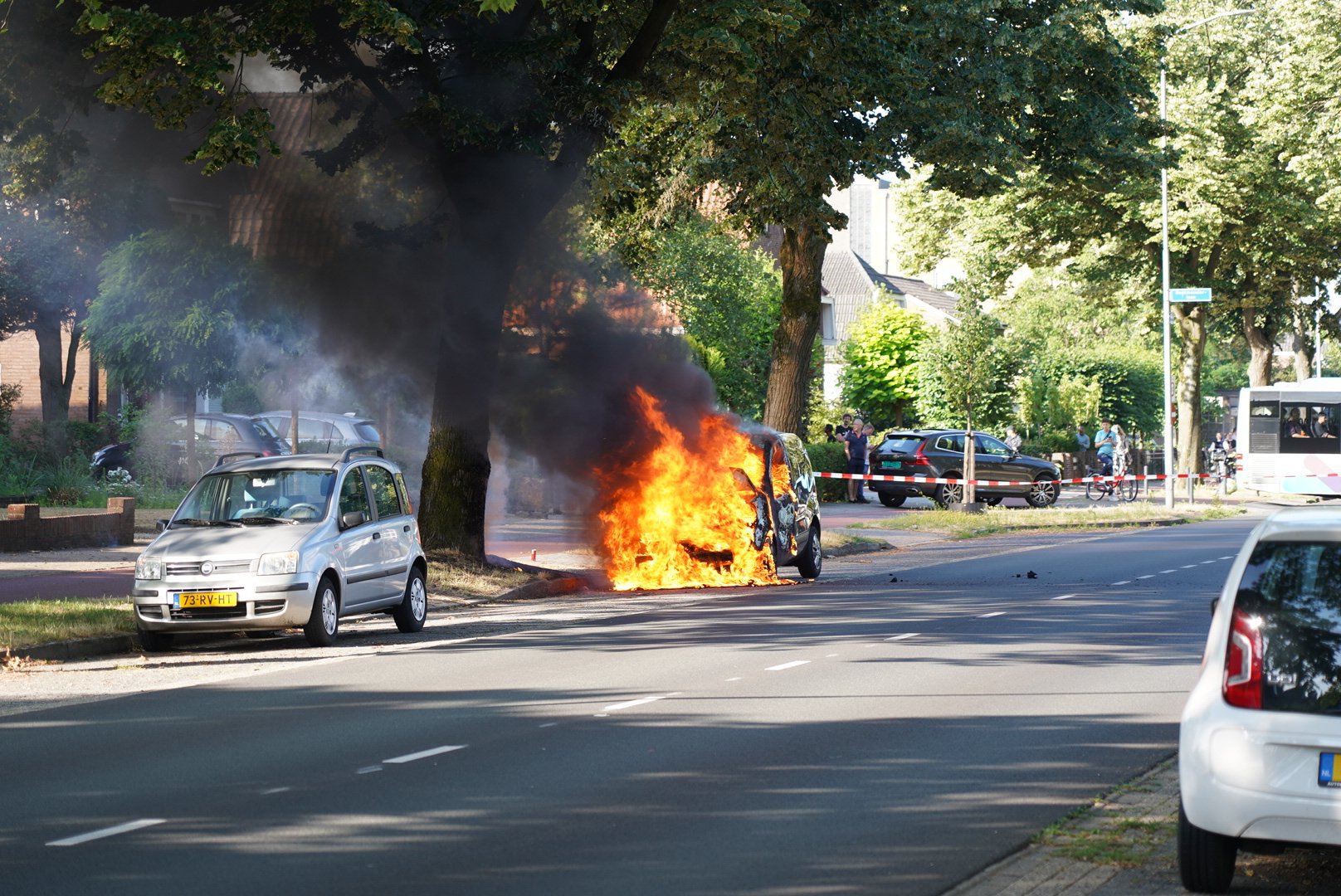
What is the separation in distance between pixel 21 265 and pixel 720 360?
1697cm

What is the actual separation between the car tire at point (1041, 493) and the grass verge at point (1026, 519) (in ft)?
4.00

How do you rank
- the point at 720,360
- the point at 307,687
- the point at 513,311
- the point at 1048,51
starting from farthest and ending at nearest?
the point at 720,360 < the point at 1048,51 < the point at 513,311 < the point at 307,687

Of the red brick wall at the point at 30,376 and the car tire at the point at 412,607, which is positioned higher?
the red brick wall at the point at 30,376

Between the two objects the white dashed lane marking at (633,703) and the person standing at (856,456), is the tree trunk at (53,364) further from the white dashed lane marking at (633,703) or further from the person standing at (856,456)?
the white dashed lane marking at (633,703)

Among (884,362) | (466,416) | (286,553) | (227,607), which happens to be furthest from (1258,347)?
(227,607)

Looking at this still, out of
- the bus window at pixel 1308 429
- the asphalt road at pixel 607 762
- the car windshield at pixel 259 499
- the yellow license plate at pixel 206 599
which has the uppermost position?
the bus window at pixel 1308 429

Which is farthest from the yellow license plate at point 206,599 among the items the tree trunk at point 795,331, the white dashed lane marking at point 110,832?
the tree trunk at point 795,331

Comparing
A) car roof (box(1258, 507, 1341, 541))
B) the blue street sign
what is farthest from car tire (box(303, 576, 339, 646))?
the blue street sign

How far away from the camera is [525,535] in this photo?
27.1 meters

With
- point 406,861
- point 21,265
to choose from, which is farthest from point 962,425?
point 406,861

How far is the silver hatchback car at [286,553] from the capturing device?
44.5ft

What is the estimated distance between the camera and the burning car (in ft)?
64.4

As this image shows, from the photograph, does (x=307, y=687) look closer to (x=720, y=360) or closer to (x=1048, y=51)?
(x=1048, y=51)

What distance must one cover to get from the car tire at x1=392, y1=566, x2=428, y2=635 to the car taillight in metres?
10.4
